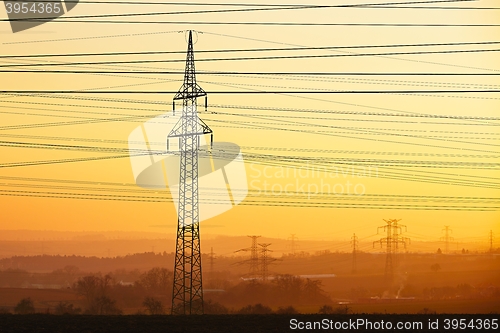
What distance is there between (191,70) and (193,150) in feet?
15.9
